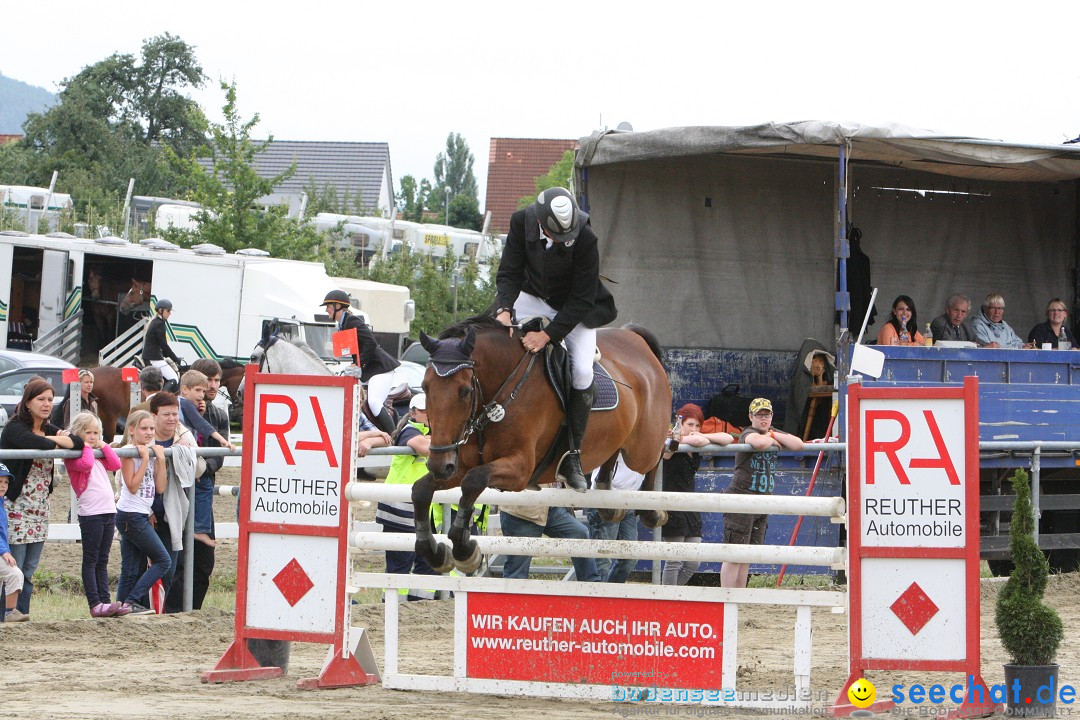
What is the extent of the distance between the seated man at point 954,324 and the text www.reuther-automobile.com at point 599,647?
21.5 ft

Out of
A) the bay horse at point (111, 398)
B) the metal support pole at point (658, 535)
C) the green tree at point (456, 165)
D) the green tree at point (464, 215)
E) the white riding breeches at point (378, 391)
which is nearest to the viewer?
the metal support pole at point (658, 535)

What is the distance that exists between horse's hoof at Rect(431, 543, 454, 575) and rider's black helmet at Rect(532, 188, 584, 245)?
5.35 feet

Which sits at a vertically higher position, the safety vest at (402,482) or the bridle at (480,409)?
the bridle at (480,409)

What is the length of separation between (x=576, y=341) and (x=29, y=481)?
3898 millimetres

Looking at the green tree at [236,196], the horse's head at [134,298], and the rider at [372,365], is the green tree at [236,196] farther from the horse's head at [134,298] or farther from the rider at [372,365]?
the rider at [372,365]

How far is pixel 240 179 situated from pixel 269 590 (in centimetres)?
1925

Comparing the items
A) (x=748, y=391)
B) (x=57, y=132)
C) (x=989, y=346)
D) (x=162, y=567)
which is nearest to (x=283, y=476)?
(x=162, y=567)

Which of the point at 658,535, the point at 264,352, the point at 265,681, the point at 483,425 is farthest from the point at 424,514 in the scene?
the point at 264,352

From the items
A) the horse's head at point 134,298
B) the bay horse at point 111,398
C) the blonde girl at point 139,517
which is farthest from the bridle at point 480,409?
the horse's head at point 134,298

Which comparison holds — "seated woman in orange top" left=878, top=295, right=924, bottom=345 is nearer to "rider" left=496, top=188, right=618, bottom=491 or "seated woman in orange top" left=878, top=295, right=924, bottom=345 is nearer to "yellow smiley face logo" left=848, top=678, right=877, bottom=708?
"rider" left=496, top=188, right=618, bottom=491

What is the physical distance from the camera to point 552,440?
6.50 m

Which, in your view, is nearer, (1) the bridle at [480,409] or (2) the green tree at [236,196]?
(1) the bridle at [480,409]

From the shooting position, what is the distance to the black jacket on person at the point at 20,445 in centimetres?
798

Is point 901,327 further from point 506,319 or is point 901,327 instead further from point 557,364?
point 506,319
